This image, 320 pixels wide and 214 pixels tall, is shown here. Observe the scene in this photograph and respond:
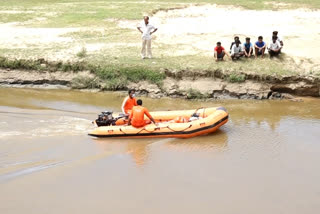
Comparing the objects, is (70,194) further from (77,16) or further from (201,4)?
(201,4)

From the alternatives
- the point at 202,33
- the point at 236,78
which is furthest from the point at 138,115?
the point at 202,33

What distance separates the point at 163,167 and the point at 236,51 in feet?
22.1

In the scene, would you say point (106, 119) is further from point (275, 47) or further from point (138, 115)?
point (275, 47)

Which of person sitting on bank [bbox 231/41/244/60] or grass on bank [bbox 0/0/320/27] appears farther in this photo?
grass on bank [bbox 0/0/320/27]

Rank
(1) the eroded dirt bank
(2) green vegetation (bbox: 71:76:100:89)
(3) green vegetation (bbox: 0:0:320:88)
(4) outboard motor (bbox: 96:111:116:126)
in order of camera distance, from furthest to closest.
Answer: (2) green vegetation (bbox: 71:76:100:89), (3) green vegetation (bbox: 0:0:320:88), (1) the eroded dirt bank, (4) outboard motor (bbox: 96:111:116:126)

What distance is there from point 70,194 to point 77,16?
49.5 ft

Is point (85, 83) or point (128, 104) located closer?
point (128, 104)

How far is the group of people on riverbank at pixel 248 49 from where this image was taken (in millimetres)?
15211

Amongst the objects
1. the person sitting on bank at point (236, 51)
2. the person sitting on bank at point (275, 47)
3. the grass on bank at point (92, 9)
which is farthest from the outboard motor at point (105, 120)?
the grass on bank at point (92, 9)

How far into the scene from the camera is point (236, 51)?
1527cm

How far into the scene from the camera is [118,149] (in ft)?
35.7

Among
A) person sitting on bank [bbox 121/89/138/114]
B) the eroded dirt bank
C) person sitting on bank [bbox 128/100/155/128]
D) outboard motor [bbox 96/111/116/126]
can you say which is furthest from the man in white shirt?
person sitting on bank [bbox 128/100/155/128]

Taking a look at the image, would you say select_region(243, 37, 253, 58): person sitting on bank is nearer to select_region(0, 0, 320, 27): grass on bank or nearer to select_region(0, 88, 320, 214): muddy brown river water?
select_region(0, 88, 320, 214): muddy brown river water

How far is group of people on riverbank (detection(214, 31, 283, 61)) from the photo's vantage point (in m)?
15.2
